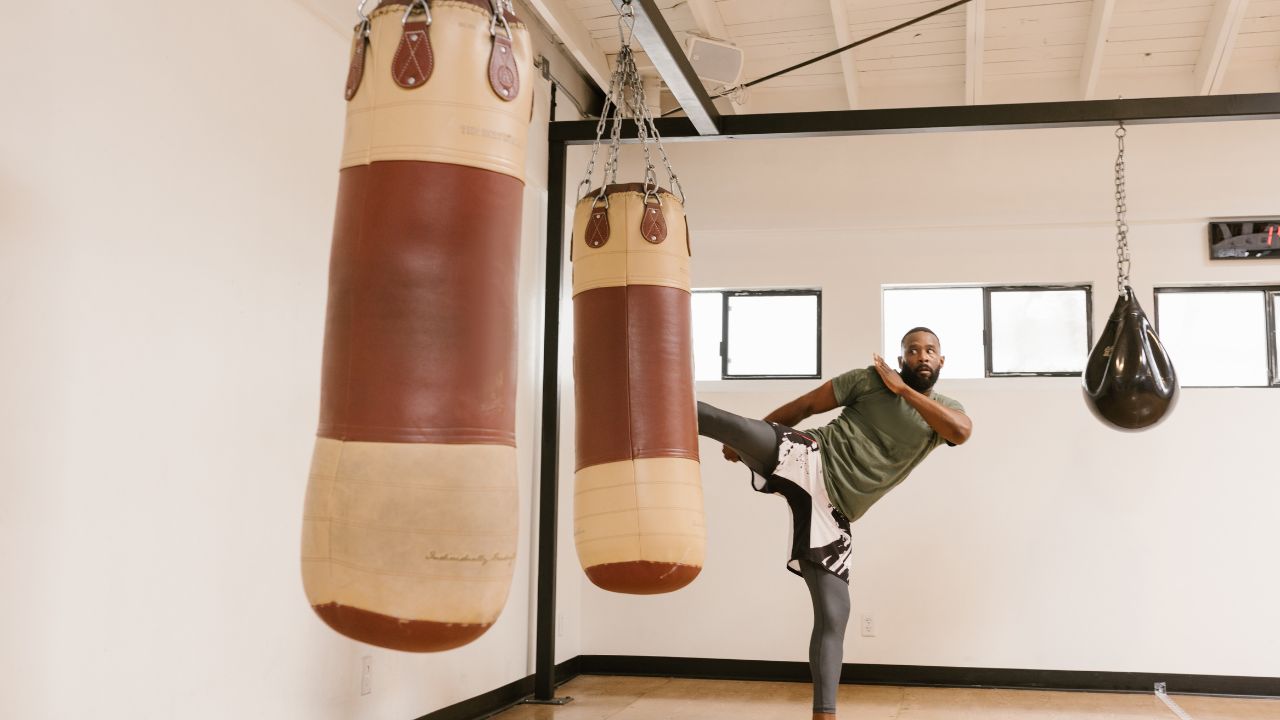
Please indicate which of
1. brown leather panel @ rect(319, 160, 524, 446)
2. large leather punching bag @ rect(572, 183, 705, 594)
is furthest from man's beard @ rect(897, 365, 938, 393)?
brown leather panel @ rect(319, 160, 524, 446)

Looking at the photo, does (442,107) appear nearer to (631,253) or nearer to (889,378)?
(631,253)

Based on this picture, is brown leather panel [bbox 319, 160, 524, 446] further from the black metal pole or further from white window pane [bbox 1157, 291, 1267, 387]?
white window pane [bbox 1157, 291, 1267, 387]

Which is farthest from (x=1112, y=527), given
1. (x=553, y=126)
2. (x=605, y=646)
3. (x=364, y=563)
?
(x=364, y=563)

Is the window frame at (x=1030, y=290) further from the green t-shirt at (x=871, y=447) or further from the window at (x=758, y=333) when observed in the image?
the green t-shirt at (x=871, y=447)

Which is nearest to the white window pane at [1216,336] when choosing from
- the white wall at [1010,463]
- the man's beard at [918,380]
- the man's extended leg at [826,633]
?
the white wall at [1010,463]

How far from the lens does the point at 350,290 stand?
4.69 feet

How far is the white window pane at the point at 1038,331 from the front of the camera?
18.7 ft

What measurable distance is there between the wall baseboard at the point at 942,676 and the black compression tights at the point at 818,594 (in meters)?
2.06

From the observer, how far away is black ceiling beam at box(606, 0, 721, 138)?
3061mm

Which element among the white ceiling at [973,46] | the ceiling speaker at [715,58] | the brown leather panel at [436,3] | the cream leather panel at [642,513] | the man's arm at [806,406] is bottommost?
the cream leather panel at [642,513]

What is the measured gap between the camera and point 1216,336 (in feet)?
18.2

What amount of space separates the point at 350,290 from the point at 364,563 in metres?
0.39

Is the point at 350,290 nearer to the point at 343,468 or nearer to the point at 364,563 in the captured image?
the point at 343,468

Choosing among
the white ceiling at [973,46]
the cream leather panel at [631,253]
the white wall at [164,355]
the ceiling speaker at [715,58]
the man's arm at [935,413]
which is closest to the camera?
the white wall at [164,355]
